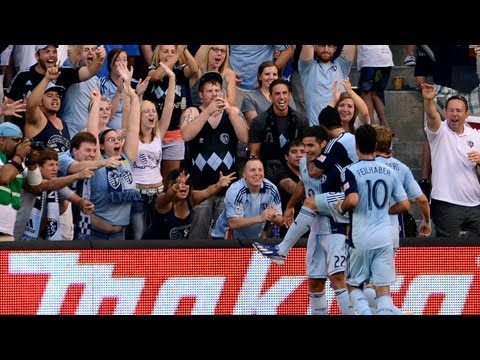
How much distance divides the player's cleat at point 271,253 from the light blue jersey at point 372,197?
92 cm

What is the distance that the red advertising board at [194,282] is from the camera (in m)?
12.4

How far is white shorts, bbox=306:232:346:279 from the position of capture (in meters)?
11.9

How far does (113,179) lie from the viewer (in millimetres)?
12844

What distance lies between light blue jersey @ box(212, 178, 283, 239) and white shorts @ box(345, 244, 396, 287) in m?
1.38

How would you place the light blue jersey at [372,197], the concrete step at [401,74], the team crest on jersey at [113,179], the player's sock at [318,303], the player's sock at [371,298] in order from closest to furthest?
the light blue jersey at [372,197], the player's sock at [371,298], the player's sock at [318,303], the team crest on jersey at [113,179], the concrete step at [401,74]

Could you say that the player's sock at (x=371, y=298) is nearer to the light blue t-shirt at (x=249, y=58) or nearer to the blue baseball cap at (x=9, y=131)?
the light blue t-shirt at (x=249, y=58)

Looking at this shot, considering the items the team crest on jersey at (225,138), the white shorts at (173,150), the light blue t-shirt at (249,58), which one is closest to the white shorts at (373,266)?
the team crest on jersey at (225,138)

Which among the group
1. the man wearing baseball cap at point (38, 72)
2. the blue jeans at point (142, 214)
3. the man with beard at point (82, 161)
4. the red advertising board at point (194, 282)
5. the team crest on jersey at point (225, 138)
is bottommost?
the red advertising board at point (194, 282)

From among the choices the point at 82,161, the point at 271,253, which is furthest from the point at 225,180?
the point at 82,161

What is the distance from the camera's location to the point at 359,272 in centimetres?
1159

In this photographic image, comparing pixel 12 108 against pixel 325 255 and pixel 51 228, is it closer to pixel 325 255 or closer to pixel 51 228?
pixel 51 228

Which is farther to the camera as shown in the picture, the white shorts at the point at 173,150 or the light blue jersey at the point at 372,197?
the white shorts at the point at 173,150

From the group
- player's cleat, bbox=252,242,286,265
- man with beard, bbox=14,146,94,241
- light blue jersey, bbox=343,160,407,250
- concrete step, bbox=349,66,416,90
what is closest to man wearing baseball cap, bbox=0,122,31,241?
man with beard, bbox=14,146,94,241
